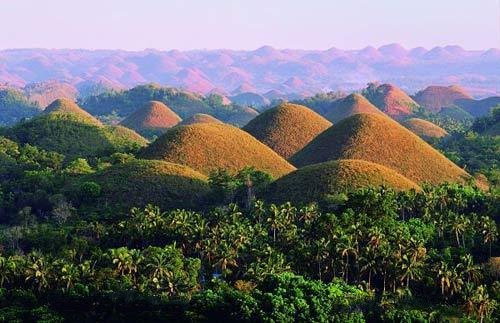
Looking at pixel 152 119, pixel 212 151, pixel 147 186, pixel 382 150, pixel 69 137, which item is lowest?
pixel 152 119

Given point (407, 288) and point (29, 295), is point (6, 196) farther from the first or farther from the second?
point (407, 288)

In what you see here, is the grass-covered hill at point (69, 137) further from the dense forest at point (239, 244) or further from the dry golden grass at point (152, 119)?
the dry golden grass at point (152, 119)

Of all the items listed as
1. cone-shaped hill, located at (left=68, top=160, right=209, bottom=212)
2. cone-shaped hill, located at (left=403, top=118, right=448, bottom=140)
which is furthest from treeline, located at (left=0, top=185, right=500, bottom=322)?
cone-shaped hill, located at (left=403, top=118, right=448, bottom=140)

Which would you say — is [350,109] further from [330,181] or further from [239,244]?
[239,244]

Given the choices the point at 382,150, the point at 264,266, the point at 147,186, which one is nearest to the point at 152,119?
the point at 382,150

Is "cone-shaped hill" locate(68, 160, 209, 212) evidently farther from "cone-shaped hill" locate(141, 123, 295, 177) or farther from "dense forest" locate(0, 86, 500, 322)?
"cone-shaped hill" locate(141, 123, 295, 177)

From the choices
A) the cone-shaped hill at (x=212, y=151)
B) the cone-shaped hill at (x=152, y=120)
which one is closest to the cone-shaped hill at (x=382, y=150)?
the cone-shaped hill at (x=212, y=151)
